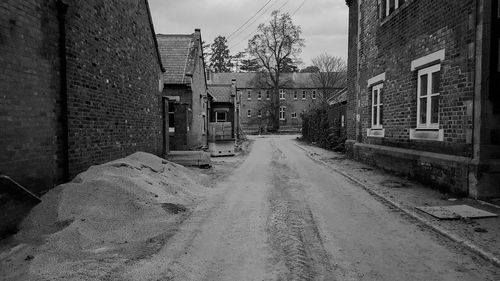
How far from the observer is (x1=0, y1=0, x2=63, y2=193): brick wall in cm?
567

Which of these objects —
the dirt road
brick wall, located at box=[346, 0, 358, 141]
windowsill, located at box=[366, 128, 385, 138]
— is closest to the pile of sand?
the dirt road

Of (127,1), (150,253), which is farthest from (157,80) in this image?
(150,253)

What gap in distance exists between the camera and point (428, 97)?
36.1 ft

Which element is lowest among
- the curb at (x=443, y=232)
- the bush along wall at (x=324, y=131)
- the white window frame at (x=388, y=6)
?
the curb at (x=443, y=232)

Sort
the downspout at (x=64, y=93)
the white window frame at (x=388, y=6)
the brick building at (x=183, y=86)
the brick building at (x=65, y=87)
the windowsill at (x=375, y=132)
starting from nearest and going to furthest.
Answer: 1. the brick building at (x=65, y=87)
2. the downspout at (x=64, y=93)
3. the white window frame at (x=388, y=6)
4. the windowsill at (x=375, y=132)
5. the brick building at (x=183, y=86)

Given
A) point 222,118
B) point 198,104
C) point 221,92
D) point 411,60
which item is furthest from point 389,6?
point 221,92

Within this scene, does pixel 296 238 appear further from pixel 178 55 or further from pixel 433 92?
pixel 178 55

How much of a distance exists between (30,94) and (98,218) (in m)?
2.32

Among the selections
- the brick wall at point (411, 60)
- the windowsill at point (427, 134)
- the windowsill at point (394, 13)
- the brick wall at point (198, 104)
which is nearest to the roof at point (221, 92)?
the brick wall at point (198, 104)

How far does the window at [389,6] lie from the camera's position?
13125 millimetres

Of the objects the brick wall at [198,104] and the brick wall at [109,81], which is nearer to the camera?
the brick wall at [109,81]

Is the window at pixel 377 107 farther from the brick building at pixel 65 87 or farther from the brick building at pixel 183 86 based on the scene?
the brick building at pixel 65 87

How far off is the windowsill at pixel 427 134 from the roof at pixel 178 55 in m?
13.6

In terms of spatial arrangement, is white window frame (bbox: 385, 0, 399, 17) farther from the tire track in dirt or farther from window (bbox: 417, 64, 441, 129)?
the tire track in dirt
